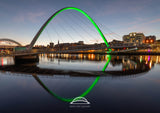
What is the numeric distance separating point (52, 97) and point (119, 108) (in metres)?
5.62

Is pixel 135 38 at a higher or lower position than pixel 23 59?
higher

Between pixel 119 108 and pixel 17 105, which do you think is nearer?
pixel 119 108

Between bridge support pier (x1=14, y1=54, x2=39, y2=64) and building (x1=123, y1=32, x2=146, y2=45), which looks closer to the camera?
bridge support pier (x1=14, y1=54, x2=39, y2=64)

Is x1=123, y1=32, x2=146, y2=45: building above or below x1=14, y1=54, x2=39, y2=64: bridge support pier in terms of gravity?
above

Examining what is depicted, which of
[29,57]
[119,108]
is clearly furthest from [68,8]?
[119,108]

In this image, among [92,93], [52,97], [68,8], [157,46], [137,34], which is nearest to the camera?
[52,97]

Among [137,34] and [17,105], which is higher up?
[137,34]

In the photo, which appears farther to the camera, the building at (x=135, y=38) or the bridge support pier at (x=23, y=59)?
the building at (x=135, y=38)

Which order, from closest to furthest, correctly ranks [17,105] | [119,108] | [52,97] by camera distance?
[119,108]
[17,105]
[52,97]

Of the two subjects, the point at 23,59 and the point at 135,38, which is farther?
the point at 135,38

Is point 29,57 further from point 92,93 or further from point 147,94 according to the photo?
point 147,94

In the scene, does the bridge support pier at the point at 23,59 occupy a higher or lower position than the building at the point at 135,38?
lower

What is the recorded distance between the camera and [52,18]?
33.2 meters

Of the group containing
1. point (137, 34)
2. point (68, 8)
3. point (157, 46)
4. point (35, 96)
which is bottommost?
point (35, 96)
